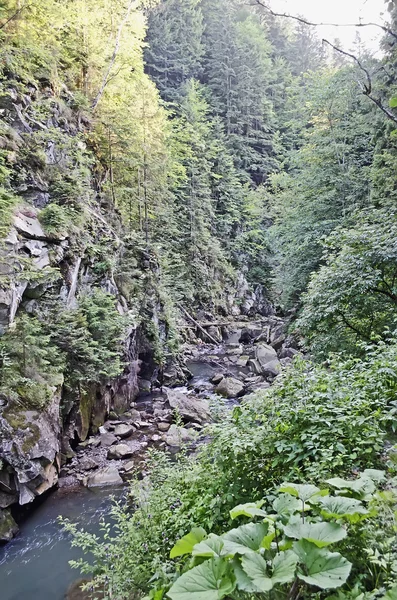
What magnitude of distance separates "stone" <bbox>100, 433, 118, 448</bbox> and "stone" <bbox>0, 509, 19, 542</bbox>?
105 inches

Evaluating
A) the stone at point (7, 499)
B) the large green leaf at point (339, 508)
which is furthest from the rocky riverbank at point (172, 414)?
the large green leaf at point (339, 508)

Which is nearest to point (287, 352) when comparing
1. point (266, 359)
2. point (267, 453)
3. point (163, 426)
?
point (266, 359)

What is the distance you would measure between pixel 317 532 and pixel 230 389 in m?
9.92

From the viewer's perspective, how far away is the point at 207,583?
4.04ft

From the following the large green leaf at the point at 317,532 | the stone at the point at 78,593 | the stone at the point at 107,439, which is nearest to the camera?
the large green leaf at the point at 317,532

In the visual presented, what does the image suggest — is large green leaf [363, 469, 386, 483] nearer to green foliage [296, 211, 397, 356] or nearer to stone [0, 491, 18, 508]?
green foliage [296, 211, 397, 356]

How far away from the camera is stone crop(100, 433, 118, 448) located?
7.97 m

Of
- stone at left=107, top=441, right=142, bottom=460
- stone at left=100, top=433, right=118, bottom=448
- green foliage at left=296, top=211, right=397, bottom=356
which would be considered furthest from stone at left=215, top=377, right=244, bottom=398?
green foliage at left=296, top=211, right=397, bottom=356

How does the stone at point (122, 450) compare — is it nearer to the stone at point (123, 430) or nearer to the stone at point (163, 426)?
the stone at point (123, 430)

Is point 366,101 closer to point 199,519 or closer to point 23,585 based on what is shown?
point 199,519

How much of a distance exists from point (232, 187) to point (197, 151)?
5237 millimetres

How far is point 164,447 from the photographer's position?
7.92 meters

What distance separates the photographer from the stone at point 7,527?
5.07 m

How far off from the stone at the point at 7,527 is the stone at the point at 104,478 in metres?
1.47
